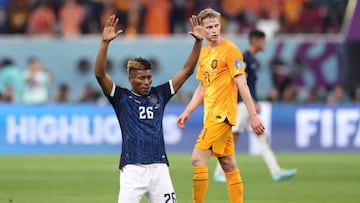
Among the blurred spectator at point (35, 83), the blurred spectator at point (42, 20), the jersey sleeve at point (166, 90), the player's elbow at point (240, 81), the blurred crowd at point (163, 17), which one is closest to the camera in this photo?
the jersey sleeve at point (166, 90)

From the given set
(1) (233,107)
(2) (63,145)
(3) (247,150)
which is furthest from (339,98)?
(1) (233,107)

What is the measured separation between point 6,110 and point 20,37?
4.09m

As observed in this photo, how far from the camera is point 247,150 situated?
82.4ft

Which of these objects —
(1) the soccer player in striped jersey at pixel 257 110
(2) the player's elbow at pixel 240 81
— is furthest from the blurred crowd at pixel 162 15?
(2) the player's elbow at pixel 240 81

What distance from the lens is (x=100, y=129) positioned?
81.9 ft

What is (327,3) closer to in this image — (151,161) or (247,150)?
(247,150)

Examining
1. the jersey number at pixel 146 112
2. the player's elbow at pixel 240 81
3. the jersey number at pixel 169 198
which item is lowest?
the jersey number at pixel 169 198

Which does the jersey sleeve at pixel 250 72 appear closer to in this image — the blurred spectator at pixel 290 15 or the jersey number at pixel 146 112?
the jersey number at pixel 146 112

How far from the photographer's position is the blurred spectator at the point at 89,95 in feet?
89.4

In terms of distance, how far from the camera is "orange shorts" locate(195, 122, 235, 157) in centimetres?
1294

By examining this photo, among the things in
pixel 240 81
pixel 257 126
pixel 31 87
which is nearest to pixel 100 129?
pixel 31 87

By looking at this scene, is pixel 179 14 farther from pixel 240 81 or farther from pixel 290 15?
pixel 240 81

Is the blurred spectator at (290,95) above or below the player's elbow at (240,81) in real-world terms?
below

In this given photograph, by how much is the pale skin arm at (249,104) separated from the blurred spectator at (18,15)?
16.7 m
